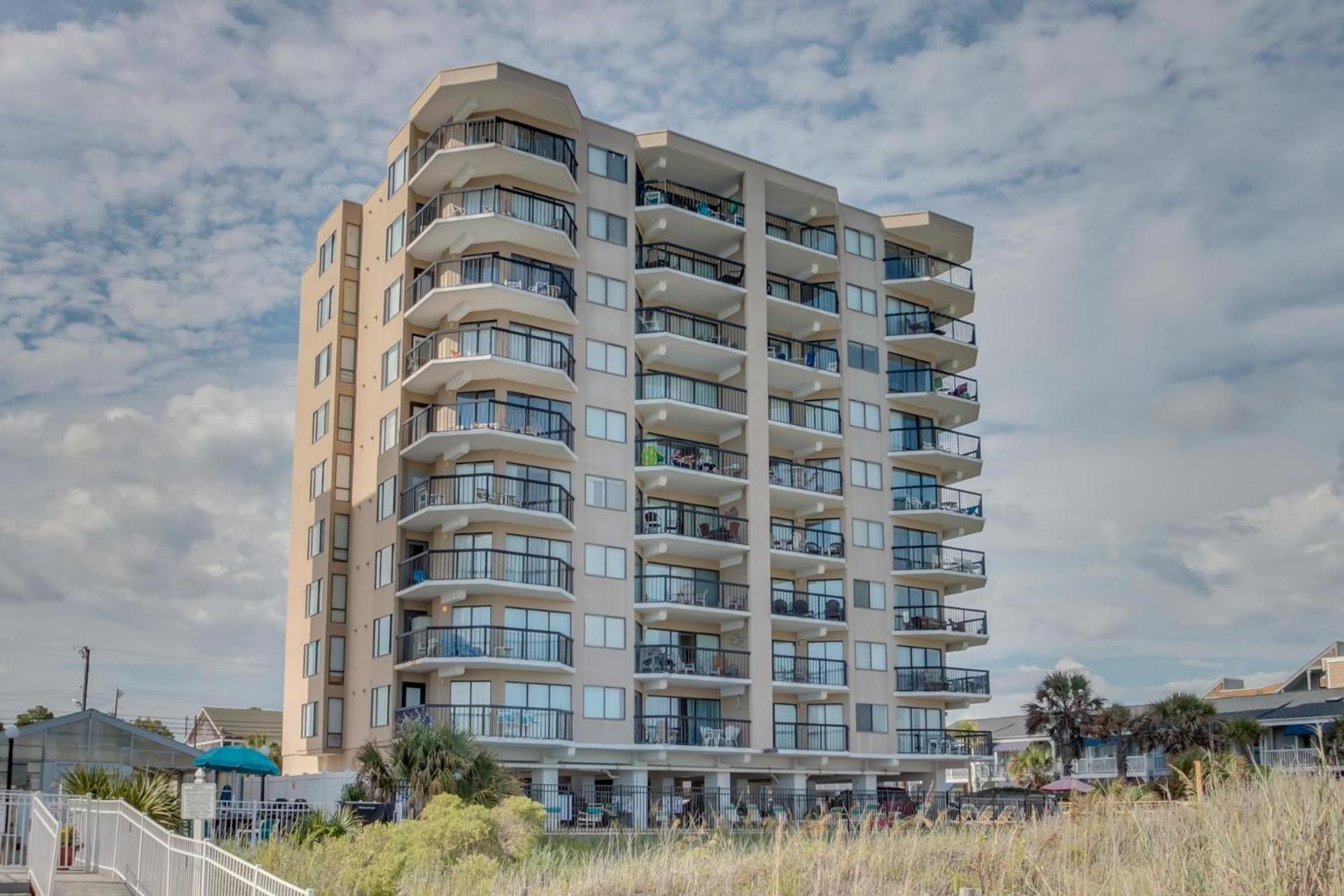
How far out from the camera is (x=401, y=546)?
4731 cm

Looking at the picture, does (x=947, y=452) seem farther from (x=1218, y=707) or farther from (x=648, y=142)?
(x=1218, y=707)

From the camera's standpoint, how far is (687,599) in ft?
165

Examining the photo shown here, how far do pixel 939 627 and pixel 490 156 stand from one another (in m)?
26.3

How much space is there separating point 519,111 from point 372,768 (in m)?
24.1

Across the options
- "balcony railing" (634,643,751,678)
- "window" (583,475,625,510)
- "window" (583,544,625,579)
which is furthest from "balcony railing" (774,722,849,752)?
"window" (583,475,625,510)

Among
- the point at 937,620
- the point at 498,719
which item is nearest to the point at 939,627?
the point at 937,620

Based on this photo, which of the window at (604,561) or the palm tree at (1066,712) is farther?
the palm tree at (1066,712)

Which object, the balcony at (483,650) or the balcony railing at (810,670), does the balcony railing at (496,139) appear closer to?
the balcony at (483,650)

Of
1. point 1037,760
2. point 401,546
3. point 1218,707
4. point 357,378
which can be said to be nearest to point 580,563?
point 401,546

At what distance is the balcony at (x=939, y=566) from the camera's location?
188ft

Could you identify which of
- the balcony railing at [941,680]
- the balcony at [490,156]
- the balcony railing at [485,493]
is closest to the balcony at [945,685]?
the balcony railing at [941,680]

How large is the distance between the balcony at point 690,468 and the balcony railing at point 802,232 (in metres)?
10.1

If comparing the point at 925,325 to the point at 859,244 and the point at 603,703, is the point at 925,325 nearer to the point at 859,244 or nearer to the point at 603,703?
the point at 859,244

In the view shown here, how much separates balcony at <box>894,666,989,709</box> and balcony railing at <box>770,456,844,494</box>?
784 centimetres
